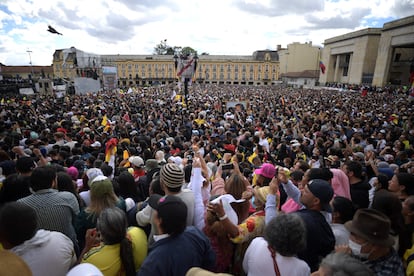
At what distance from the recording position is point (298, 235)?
153cm

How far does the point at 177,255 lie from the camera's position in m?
1.51

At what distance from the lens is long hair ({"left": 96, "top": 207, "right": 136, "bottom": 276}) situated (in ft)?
5.62

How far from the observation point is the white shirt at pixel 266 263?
154cm

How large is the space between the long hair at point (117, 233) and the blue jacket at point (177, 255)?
0.33m

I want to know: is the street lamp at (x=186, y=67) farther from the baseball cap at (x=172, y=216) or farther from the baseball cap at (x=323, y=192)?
the baseball cap at (x=172, y=216)

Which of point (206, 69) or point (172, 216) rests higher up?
point (206, 69)

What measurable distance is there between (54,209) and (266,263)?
1.97 m

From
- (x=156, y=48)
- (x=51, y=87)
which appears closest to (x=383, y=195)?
(x=51, y=87)

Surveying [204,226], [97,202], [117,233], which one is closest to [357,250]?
[204,226]

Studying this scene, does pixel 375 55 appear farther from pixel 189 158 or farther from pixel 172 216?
pixel 172 216

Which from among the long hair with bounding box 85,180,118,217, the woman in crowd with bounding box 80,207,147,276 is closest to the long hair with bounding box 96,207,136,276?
the woman in crowd with bounding box 80,207,147,276

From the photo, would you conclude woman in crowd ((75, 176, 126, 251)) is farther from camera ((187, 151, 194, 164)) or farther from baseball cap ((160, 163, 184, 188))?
camera ((187, 151, 194, 164))

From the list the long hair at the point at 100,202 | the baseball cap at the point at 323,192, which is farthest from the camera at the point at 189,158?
the baseball cap at the point at 323,192

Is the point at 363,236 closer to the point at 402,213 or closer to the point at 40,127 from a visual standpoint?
the point at 402,213
